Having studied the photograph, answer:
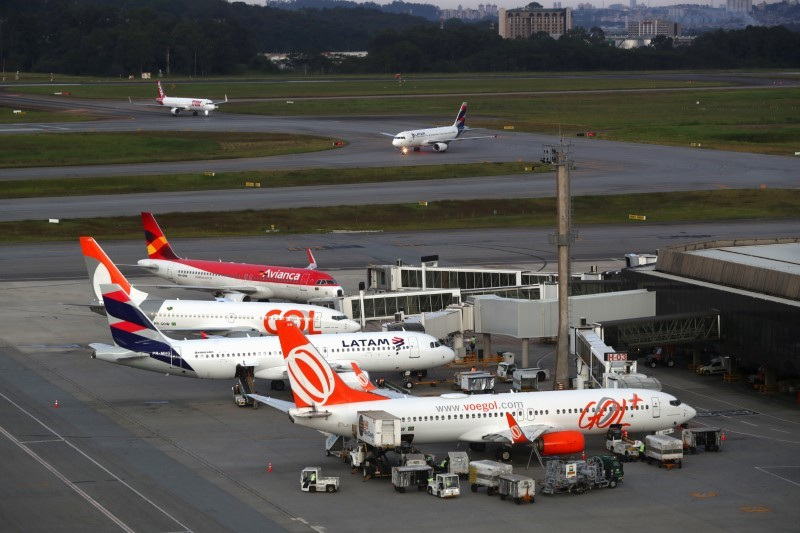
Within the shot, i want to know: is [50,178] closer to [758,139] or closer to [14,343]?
[14,343]

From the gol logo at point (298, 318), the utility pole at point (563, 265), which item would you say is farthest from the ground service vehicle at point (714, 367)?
the gol logo at point (298, 318)

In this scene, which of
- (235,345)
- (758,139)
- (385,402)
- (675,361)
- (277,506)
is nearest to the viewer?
(277,506)

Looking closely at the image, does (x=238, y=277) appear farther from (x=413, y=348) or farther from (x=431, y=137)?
(x=431, y=137)

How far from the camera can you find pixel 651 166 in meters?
169

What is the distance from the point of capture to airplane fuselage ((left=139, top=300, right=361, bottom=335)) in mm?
81875

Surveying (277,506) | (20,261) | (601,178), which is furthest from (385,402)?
(601,178)

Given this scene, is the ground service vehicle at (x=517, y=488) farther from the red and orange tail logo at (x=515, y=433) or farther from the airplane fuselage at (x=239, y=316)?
the airplane fuselage at (x=239, y=316)

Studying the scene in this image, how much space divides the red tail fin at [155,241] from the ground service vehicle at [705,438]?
52677mm

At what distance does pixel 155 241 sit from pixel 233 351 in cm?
3261

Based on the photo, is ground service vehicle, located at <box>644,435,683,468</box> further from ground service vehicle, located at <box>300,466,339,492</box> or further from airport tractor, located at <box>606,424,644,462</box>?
ground service vehicle, located at <box>300,466,339,492</box>

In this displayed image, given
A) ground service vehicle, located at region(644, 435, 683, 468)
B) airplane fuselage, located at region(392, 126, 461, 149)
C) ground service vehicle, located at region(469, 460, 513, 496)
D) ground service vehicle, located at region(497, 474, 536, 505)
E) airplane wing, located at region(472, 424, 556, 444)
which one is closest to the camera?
ground service vehicle, located at region(497, 474, 536, 505)

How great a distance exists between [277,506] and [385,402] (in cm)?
818

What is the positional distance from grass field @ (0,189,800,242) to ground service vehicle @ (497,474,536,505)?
263ft

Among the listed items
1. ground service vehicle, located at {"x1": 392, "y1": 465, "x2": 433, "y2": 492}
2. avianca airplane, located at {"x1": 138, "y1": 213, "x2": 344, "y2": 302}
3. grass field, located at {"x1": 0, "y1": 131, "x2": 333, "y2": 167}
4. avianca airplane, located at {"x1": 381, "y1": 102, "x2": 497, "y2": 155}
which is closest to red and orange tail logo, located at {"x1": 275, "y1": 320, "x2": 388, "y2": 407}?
ground service vehicle, located at {"x1": 392, "y1": 465, "x2": 433, "y2": 492}
